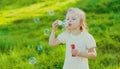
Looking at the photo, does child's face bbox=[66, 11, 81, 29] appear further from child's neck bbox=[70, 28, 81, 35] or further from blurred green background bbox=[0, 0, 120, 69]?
blurred green background bbox=[0, 0, 120, 69]

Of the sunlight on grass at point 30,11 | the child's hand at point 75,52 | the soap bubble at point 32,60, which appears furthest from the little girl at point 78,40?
the sunlight on grass at point 30,11

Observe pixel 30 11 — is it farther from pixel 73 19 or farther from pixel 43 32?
pixel 73 19

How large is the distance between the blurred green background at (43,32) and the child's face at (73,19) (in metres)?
0.97

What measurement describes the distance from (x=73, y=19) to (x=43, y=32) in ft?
18.8

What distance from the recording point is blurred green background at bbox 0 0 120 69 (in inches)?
327

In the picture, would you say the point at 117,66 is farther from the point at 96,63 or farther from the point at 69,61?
the point at 69,61

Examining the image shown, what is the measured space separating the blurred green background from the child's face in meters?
0.97

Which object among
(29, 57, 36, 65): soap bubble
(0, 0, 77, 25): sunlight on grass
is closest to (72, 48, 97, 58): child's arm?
(29, 57, 36, 65): soap bubble

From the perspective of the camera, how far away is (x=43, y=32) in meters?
11.3

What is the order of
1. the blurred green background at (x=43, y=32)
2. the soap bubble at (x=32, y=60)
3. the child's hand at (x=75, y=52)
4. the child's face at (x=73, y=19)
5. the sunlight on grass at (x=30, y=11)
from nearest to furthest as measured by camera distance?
the child's hand at (x=75, y=52) → the child's face at (x=73, y=19) → the soap bubble at (x=32, y=60) → the blurred green background at (x=43, y=32) → the sunlight on grass at (x=30, y=11)

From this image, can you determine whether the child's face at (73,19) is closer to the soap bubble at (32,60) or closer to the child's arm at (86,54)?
the child's arm at (86,54)

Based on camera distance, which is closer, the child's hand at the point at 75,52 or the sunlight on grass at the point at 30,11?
the child's hand at the point at 75,52

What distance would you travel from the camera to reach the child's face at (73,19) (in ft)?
18.4

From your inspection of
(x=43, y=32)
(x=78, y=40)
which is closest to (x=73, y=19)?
(x=78, y=40)
